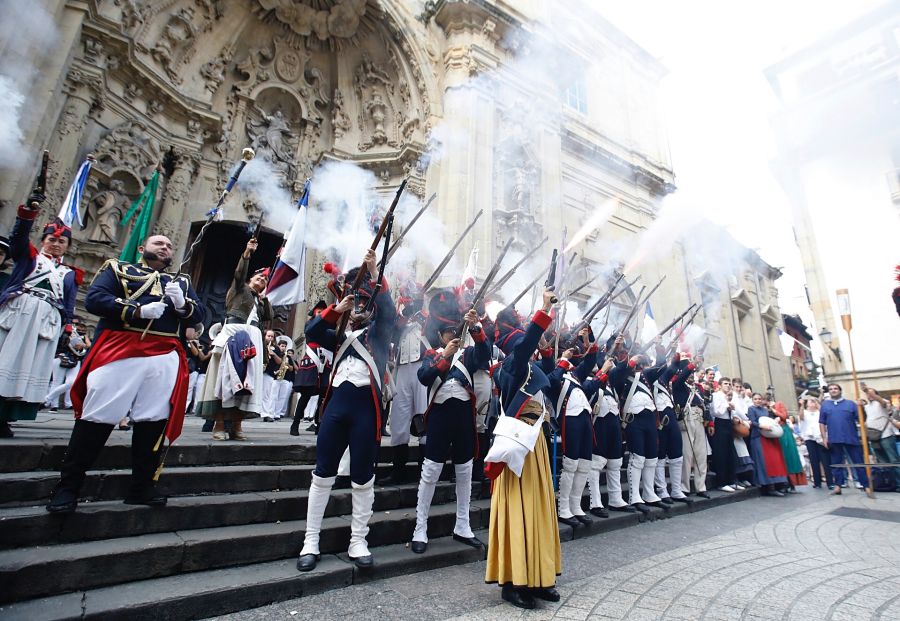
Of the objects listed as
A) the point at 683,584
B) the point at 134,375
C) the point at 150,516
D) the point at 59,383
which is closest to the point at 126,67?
the point at 59,383

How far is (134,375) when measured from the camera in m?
3.01

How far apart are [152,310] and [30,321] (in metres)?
2.41

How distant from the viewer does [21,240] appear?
3.72m

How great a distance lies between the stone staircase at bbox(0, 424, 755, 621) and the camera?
7.67 ft

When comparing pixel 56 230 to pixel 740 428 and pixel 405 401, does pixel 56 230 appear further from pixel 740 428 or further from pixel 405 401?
pixel 740 428

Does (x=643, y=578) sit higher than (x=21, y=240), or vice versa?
(x=21, y=240)

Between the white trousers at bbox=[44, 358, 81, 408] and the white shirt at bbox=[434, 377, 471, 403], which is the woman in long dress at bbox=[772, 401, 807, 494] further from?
the white trousers at bbox=[44, 358, 81, 408]

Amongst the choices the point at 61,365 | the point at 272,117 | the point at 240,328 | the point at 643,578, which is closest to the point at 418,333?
the point at 240,328

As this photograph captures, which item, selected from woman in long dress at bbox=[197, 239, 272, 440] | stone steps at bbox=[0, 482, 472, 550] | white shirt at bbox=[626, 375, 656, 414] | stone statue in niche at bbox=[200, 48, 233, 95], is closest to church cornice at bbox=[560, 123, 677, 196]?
stone statue in niche at bbox=[200, 48, 233, 95]

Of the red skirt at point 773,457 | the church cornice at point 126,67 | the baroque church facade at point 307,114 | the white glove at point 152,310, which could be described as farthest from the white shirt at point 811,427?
the church cornice at point 126,67

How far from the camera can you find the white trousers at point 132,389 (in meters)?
2.86

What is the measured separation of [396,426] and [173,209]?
8.70 meters

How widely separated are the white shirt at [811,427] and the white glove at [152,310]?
12884 mm

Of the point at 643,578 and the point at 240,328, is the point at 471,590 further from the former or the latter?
the point at 240,328
